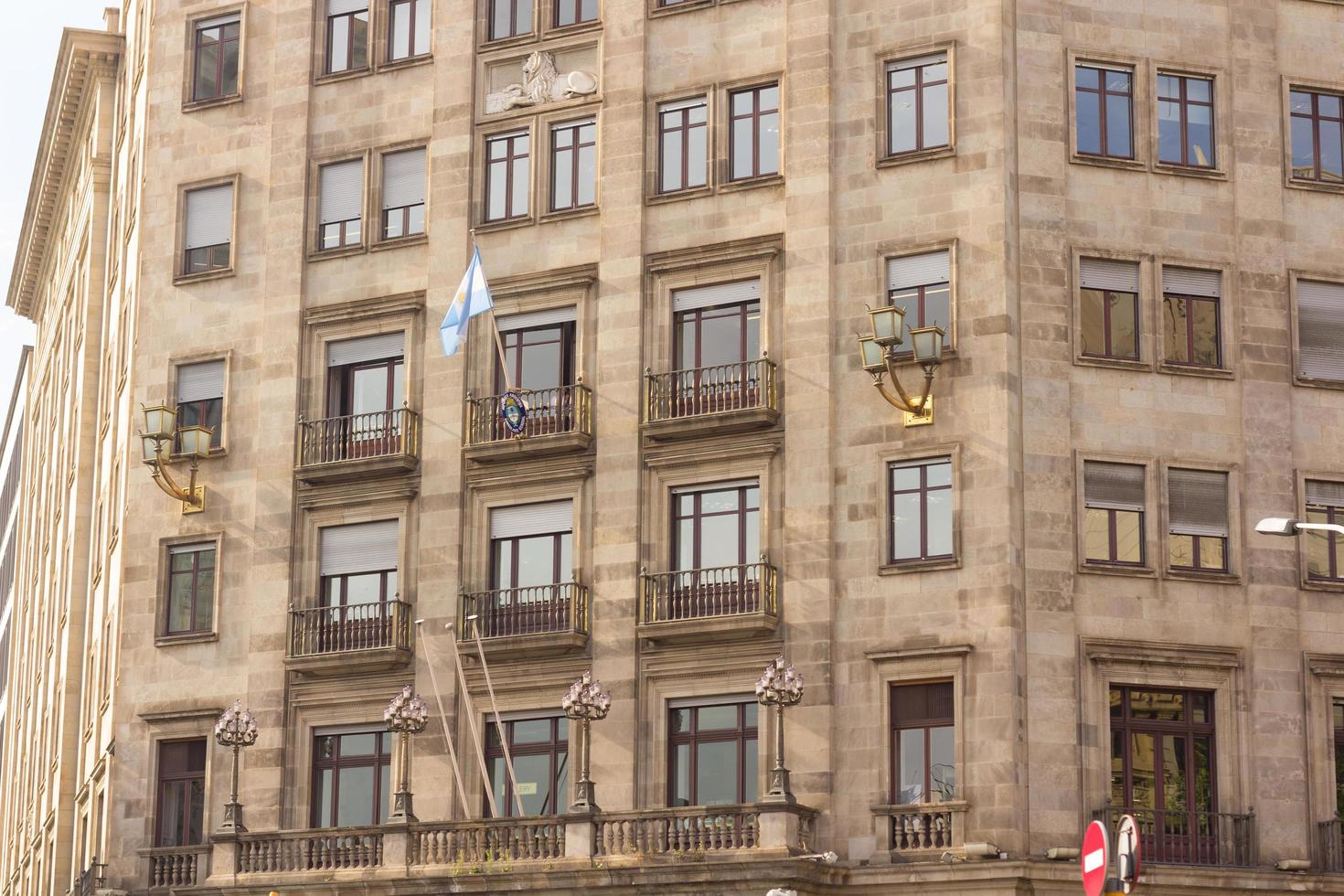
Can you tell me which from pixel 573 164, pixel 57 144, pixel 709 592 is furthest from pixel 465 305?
pixel 57 144

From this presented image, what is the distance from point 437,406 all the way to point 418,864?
9.58 m

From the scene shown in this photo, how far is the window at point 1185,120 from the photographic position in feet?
153

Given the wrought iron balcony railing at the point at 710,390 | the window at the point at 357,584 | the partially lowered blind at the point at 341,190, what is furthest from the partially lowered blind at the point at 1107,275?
the partially lowered blind at the point at 341,190

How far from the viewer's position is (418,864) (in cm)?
4534

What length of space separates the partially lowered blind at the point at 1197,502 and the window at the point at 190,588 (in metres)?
20.0

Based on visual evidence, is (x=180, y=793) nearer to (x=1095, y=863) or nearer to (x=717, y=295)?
(x=717, y=295)

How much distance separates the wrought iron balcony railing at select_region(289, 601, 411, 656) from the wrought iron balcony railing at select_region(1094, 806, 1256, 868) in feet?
47.1

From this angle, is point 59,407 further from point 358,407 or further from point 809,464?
point 809,464

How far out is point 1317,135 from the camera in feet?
155

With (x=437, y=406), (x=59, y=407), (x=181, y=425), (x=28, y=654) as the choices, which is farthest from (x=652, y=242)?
(x=28, y=654)

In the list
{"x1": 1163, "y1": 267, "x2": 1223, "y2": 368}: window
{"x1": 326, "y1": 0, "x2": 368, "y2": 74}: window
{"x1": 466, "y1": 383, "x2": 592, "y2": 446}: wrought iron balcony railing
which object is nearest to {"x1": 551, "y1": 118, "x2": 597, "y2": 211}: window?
{"x1": 466, "y1": 383, "x2": 592, "y2": 446}: wrought iron balcony railing

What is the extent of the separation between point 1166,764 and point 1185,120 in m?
12.3

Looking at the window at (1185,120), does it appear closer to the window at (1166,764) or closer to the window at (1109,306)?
the window at (1109,306)

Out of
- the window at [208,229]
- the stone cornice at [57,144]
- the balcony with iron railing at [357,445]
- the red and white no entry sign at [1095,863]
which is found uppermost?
the stone cornice at [57,144]
